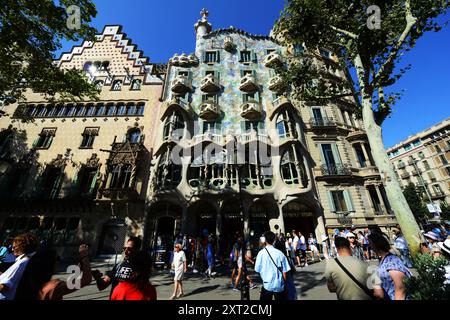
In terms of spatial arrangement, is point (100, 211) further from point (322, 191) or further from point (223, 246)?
point (322, 191)

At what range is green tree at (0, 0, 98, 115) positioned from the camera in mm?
9586

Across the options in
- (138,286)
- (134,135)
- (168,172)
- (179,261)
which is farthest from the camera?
(134,135)

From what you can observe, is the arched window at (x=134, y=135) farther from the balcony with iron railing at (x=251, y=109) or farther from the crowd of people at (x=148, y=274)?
the crowd of people at (x=148, y=274)

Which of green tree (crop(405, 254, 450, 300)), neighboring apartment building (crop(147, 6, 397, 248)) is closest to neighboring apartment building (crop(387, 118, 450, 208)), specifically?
neighboring apartment building (crop(147, 6, 397, 248))

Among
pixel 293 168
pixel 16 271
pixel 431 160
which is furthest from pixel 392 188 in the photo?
pixel 431 160

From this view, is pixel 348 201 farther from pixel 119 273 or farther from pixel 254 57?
pixel 254 57

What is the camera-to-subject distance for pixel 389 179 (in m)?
6.63

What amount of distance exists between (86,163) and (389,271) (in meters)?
22.2

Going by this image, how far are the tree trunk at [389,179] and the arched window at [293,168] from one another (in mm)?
8636

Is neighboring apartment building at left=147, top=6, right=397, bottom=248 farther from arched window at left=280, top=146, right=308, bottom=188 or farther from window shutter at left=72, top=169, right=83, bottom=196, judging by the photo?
window shutter at left=72, top=169, right=83, bottom=196

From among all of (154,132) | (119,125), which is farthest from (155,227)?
(119,125)

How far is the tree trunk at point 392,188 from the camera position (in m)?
5.81

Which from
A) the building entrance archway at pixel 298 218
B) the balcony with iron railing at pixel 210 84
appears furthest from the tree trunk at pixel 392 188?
the balcony with iron railing at pixel 210 84

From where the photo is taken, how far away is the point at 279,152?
56.2 ft
